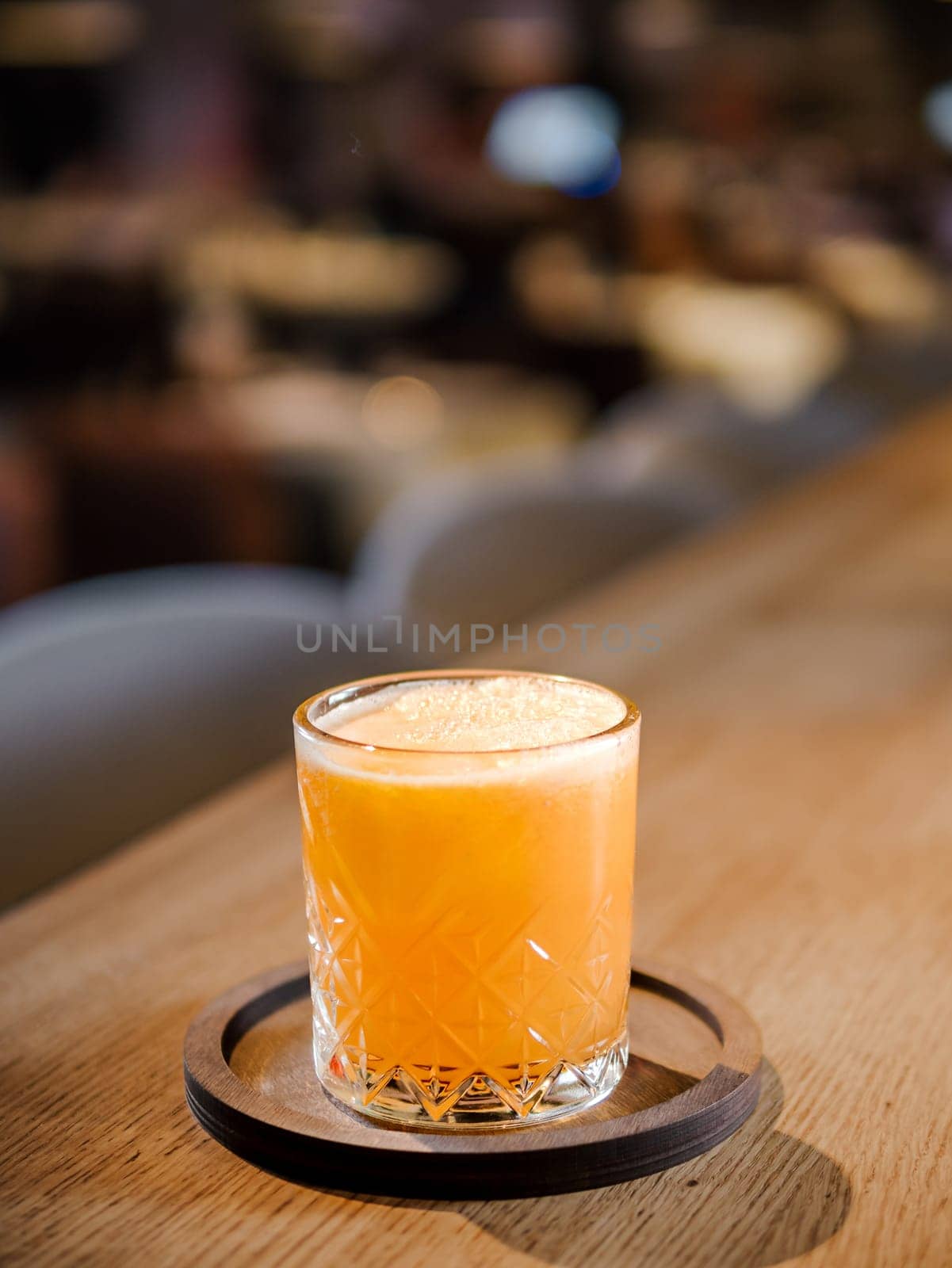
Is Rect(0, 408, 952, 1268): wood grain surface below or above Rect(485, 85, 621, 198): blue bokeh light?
below

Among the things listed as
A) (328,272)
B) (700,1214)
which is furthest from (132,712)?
(328,272)

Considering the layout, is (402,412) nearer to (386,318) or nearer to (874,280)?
(386,318)

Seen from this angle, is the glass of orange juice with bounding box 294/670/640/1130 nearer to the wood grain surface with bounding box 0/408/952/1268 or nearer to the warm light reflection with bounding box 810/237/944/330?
the wood grain surface with bounding box 0/408/952/1268

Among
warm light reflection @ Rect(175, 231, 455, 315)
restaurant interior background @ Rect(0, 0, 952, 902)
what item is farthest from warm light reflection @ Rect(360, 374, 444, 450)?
warm light reflection @ Rect(175, 231, 455, 315)

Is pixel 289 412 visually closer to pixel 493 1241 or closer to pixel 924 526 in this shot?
pixel 924 526

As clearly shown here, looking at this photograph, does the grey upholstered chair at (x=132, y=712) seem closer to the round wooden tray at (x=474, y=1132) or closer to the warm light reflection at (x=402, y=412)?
the round wooden tray at (x=474, y=1132)

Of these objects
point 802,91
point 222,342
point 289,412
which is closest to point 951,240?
point 802,91
